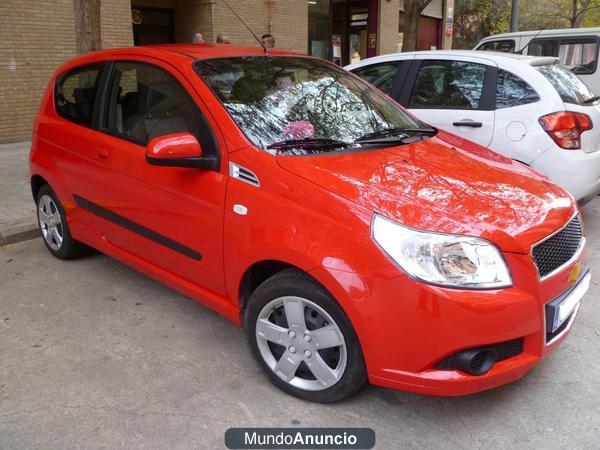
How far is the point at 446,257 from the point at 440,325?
277mm

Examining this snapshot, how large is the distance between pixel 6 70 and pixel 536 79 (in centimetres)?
818

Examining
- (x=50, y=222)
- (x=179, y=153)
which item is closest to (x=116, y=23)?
(x=50, y=222)

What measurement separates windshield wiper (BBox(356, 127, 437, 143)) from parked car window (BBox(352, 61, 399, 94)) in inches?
84.7

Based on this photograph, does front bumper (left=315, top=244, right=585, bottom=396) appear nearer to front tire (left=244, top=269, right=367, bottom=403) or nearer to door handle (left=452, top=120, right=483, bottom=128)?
front tire (left=244, top=269, right=367, bottom=403)

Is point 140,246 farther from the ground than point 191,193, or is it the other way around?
point 191,193

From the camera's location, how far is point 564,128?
4695 mm

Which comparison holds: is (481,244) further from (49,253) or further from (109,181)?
(49,253)

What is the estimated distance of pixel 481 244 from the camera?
2307 mm

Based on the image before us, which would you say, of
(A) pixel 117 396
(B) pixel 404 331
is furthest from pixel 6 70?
(B) pixel 404 331

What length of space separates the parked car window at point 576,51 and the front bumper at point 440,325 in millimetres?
7475

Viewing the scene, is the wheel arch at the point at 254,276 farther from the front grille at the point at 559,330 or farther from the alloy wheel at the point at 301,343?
the front grille at the point at 559,330

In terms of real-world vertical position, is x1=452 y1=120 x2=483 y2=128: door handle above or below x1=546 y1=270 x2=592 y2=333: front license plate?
above

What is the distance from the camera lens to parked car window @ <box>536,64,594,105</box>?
16.1ft

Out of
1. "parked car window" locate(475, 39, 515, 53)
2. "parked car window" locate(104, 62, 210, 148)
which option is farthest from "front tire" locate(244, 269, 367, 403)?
"parked car window" locate(475, 39, 515, 53)
